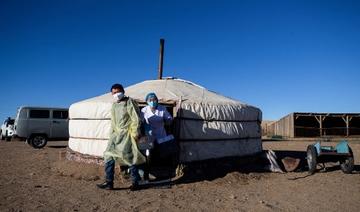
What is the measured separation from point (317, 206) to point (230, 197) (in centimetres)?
117

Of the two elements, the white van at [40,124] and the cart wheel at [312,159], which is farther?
the white van at [40,124]

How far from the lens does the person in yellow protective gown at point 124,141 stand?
5.09 m

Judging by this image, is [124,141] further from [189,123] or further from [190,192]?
[189,123]

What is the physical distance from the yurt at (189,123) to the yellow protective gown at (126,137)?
1.40m

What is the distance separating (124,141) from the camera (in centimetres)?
513

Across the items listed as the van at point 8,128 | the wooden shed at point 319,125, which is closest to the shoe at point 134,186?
the van at point 8,128

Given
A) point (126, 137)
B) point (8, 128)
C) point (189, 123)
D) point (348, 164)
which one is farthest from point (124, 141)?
point (8, 128)

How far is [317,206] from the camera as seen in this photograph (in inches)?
179

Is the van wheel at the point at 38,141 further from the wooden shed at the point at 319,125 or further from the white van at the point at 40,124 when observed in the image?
the wooden shed at the point at 319,125

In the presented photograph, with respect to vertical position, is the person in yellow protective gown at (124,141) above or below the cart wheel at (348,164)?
above

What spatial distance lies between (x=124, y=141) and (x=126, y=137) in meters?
0.07

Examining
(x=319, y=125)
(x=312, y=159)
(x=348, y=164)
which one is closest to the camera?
(x=312, y=159)

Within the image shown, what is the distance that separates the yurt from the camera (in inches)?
258

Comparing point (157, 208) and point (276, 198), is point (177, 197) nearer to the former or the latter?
point (157, 208)
